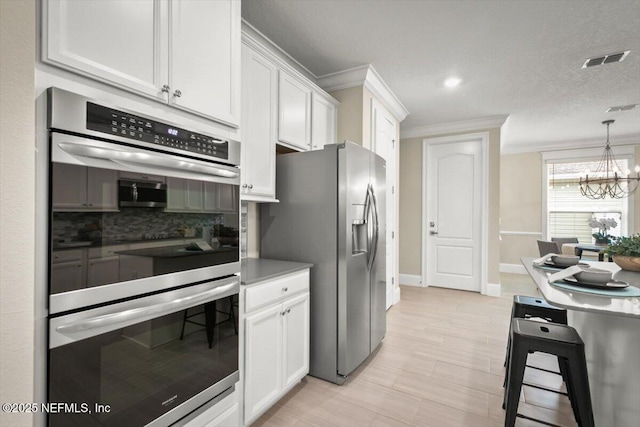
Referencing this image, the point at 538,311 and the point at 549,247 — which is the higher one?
the point at 549,247

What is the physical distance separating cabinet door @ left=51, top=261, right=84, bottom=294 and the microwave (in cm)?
24

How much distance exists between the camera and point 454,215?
505cm

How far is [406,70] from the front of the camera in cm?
322

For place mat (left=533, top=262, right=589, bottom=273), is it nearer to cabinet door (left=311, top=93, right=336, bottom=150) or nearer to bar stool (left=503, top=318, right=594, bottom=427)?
bar stool (left=503, top=318, right=594, bottom=427)

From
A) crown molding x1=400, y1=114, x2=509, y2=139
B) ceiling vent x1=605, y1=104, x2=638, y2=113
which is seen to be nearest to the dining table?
crown molding x1=400, y1=114, x2=509, y2=139

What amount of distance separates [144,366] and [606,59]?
170 inches

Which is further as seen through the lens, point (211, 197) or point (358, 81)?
point (358, 81)

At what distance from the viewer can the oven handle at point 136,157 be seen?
97cm

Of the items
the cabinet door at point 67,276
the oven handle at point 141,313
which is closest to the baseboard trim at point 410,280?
the oven handle at point 141,313

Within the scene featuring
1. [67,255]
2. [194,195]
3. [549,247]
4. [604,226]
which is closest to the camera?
[67,255]

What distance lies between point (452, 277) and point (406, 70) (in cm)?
341

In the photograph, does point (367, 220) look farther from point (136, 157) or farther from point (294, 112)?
point (136, 157)

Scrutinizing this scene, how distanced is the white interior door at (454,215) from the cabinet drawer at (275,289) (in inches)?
142

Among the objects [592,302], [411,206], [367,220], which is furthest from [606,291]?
[411,206]
